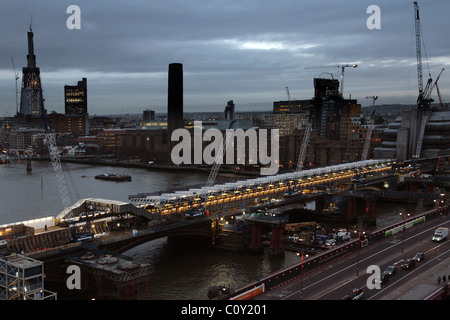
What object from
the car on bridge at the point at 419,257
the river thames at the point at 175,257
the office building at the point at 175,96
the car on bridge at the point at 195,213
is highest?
the office building at the point at 175,96

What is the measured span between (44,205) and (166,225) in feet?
49.0

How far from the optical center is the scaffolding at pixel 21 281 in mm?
13188

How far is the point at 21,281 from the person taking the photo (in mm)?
13375

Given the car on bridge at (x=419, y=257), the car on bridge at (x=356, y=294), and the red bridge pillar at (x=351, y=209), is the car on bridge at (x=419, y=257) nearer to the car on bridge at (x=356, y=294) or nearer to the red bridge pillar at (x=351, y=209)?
the car on bridge at (x=356, y=294)

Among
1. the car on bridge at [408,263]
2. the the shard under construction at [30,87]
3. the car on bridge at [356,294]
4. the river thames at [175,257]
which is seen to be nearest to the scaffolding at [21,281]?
the river thames at [175,257]

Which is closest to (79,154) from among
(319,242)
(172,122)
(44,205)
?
(172,122)

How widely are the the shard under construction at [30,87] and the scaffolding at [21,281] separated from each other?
11585 centimetres

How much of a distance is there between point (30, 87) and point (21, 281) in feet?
448

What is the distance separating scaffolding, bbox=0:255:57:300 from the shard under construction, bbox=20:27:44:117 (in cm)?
11585

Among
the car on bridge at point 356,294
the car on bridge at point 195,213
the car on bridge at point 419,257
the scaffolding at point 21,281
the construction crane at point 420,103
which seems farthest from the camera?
the construction crane at point 420,103

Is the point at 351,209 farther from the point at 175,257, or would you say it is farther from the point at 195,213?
the point at 175,257

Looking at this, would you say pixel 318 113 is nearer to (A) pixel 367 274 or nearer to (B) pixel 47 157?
(B) pixel 47 157

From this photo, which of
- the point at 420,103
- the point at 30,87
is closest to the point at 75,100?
the point at 30,87

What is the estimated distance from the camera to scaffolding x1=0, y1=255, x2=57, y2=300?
43.3 feet
